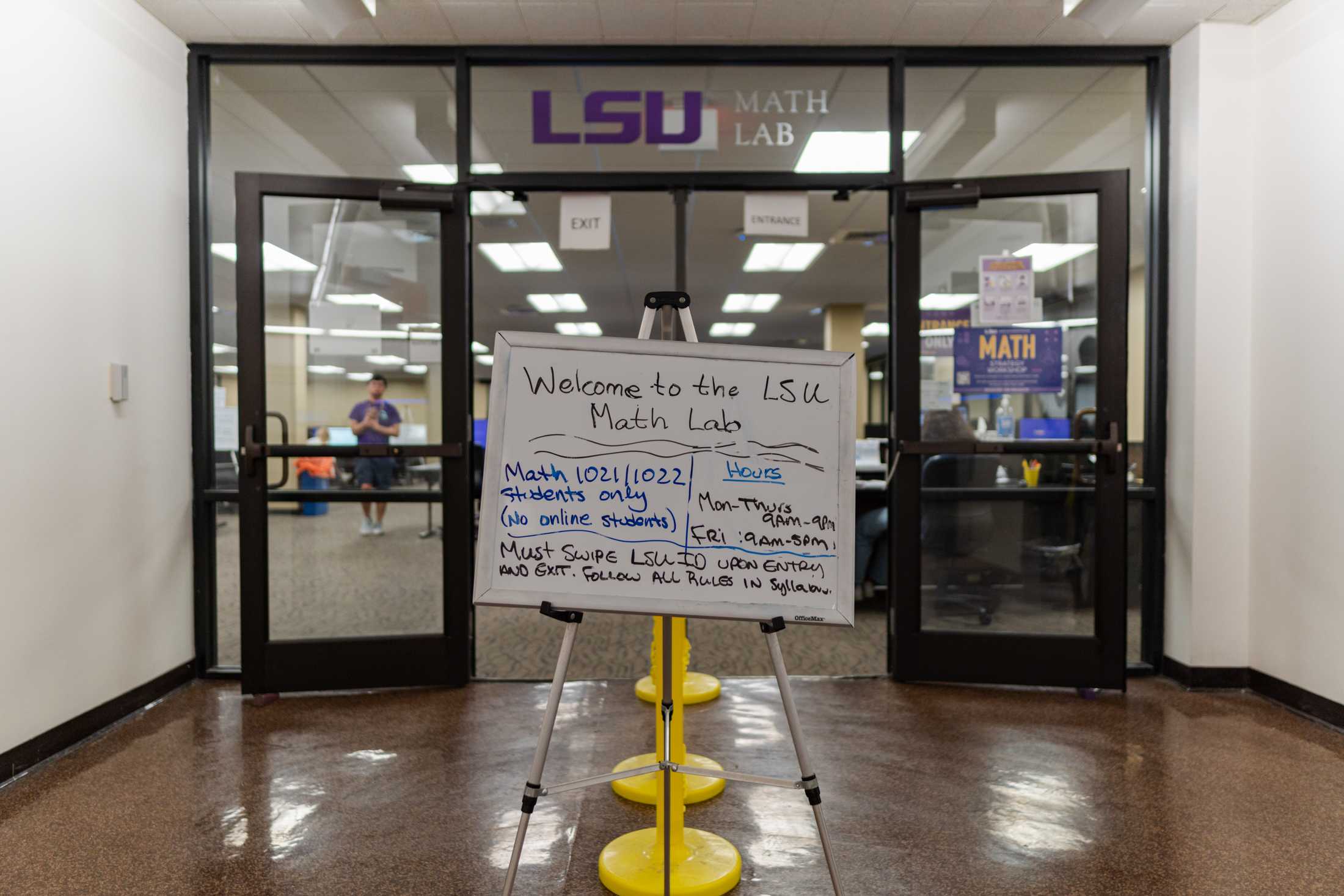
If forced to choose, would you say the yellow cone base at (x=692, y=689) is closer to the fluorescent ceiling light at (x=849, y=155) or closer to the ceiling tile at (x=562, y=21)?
the fluorescent ceiling light at (x=849, y=155)

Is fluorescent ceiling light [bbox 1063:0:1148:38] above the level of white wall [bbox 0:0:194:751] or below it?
above

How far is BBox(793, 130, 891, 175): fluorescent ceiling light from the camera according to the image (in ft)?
10.4

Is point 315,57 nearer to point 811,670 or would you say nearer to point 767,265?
point 811,670

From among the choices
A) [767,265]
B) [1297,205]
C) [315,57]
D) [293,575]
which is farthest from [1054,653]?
[767,265]

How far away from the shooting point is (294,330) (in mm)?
3068

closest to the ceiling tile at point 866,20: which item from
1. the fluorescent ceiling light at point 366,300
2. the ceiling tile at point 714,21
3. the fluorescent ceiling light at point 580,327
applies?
the ceiling tile at point 714,21

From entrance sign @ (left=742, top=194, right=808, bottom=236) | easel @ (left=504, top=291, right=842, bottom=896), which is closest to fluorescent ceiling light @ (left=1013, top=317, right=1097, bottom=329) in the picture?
entrance sign @ (left=742, top=194, right=808, bottom=236)

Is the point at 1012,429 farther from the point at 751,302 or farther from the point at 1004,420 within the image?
the point at 751,302

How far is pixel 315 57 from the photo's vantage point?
3.17 m

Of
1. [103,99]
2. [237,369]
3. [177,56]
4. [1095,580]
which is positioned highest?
[177,56]

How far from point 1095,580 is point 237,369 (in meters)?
3.48

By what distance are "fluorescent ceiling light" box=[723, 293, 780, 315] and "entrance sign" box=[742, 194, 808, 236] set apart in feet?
22.1

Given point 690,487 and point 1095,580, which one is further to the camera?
point 1095,580

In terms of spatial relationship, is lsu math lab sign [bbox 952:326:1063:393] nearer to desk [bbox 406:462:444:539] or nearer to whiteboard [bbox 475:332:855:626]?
whiteboard [bbox 475:332:855:626]
